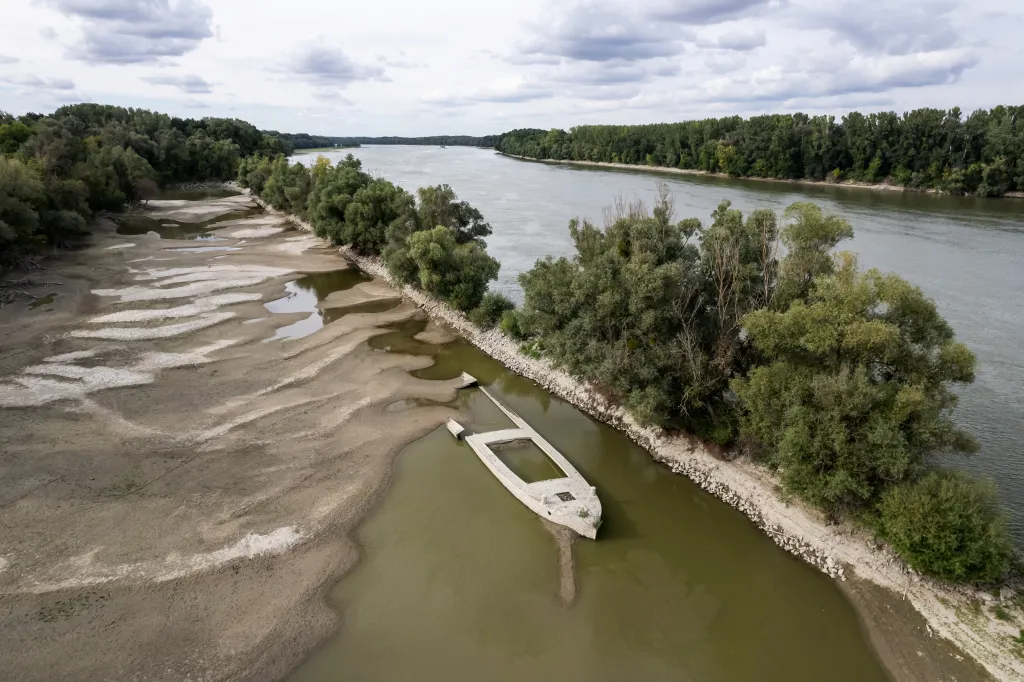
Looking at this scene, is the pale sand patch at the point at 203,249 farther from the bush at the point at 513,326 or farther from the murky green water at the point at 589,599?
the murky green water at the point at 589,599

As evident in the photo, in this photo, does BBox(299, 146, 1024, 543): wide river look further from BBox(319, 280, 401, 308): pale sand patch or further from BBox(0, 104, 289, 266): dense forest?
BBox(0, 104, 289, 266): dense forest

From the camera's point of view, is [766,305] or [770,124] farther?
[770,124]

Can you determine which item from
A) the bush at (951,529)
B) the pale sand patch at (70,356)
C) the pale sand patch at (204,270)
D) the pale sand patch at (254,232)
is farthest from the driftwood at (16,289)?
the bush at (951,529)

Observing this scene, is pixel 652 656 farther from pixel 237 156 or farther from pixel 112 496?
pixel 237 156

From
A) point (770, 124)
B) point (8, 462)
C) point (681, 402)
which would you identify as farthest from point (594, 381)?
point (770, 124)

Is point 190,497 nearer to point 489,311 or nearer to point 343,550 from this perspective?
point 343,550

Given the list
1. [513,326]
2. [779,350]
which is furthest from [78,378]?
[779,350]

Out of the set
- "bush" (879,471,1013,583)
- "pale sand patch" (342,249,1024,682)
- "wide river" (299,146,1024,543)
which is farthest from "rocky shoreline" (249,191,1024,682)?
"wide river" (299,146,1024,543)
